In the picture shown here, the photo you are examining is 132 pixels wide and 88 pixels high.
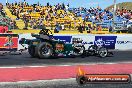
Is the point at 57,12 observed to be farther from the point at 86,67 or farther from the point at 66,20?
the point at 86,67

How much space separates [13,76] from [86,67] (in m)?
3.76

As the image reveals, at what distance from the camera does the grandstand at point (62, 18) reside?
28.0 metres

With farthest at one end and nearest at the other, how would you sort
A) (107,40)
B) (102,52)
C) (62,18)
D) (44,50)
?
1. (62,18)
2. (107,40)
3. (102,52)
4. (44,50)

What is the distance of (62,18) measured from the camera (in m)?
33.2

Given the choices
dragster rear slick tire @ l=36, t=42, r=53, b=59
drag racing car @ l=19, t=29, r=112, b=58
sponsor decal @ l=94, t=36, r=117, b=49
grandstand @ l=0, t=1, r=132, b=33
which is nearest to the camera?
dragster rear slick tire @ l=36, t=42, r=53, b=59

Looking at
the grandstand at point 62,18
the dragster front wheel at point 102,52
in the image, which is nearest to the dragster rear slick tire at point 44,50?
the dragster front wheel at point 102,52

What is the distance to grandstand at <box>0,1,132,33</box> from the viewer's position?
2797 centimetres

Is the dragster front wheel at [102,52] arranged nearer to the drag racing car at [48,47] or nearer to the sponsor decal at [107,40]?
the drag racing car at [48,47]

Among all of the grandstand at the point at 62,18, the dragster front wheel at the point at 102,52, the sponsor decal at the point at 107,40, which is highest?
the grandstand at the point at 62,18

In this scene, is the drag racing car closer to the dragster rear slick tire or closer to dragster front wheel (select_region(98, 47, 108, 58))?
the dragster rear slick tire

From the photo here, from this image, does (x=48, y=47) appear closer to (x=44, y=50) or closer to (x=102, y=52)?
(x=44, y=50)

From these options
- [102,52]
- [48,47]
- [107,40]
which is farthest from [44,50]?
[107,40]

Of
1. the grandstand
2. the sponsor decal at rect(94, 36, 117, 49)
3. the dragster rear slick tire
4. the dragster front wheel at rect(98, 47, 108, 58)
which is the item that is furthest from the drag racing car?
the grandstand

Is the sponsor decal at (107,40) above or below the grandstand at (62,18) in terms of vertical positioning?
below
